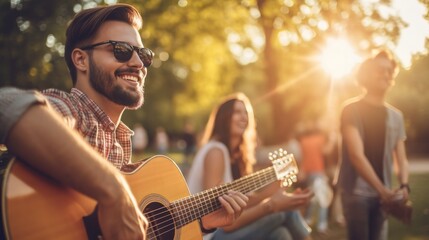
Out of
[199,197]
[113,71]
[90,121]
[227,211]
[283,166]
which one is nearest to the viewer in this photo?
[90,121]

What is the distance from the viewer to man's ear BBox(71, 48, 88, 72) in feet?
7.24

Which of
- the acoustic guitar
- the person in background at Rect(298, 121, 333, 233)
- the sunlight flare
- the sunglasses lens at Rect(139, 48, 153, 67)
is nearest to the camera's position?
the acoustic guitar

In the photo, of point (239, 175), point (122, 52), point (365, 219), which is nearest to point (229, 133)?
point (239, 175)

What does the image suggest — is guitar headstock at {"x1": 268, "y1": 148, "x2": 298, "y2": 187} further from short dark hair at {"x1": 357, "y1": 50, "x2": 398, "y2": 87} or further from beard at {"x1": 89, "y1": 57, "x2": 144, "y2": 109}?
beard at {"x1": 89, "y1": 57, "x2": 144, "y2": 109}

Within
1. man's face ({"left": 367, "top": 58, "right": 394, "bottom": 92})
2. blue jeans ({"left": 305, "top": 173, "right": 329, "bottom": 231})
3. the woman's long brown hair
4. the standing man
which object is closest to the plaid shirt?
the woman's long brown hair

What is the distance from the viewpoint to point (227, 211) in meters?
2.65

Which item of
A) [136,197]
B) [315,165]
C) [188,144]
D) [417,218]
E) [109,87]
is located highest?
[109,87]

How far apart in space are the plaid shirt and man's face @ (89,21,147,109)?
10cm

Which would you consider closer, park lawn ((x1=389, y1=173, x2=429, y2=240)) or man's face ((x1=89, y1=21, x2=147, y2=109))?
man's face ((x1=89, y1=21, x2=147, y2=109))

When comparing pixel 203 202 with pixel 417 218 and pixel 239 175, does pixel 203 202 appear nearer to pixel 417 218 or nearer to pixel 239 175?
pixel 239 175

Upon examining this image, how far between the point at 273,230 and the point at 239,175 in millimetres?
710

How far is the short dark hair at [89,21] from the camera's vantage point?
86.4 inches

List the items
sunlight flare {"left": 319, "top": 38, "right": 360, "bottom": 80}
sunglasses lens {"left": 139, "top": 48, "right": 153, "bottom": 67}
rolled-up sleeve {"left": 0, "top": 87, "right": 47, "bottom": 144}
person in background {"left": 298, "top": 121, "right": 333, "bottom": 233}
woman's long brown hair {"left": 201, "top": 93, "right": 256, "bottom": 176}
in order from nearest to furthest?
rolled-up sleeve {"left": 0, "top": 87, "right": 47, "bottom": 144} → sunglasses lens {"left": 139, "top": 48, "right": 153, "bottom": 67} → woman's long brown hair {"left": 201, "top": 93, "right": 256, "bottom": 176} → sunlight flare {"left": 319, "top": 38, "right": 360, "bottom": 80} → person in background {"left": 298, "top": 121, "right": 333, "bottom": 233}

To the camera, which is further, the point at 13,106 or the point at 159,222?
the point at 159,222
